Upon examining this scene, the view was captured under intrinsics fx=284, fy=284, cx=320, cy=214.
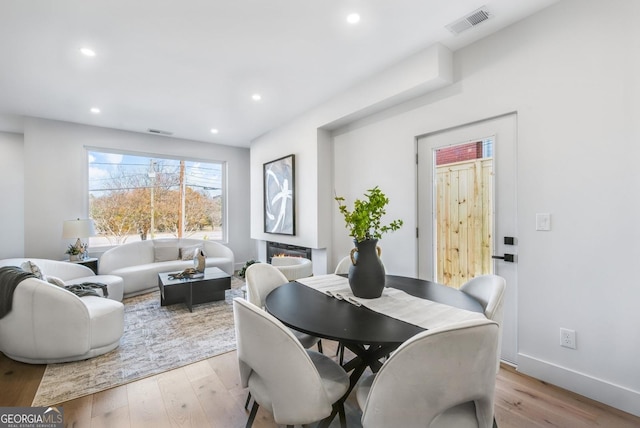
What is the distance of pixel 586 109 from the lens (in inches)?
75.4

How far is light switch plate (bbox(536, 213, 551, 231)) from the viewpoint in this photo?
2084 millimetres

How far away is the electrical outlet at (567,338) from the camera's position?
197cm

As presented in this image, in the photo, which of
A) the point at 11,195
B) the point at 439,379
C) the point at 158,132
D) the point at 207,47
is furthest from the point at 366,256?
the point at 11,195

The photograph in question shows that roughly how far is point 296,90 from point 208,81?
1.00 metres

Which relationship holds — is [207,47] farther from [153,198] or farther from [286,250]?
[153,198]

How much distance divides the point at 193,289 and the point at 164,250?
170cm

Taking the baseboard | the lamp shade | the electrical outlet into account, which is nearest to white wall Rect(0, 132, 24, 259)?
the lamp shade

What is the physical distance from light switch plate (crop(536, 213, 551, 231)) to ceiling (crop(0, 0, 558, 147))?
4.99ft

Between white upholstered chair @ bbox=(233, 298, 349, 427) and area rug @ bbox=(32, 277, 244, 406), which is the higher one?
white upholstered chair @ bbox=(233, 298, 349, 427)

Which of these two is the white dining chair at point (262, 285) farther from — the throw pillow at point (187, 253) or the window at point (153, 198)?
the window at point (153, 198)

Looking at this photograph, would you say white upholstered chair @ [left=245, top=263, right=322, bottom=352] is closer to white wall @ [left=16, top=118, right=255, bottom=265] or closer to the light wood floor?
the light wood floor

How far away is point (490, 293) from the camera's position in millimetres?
1658

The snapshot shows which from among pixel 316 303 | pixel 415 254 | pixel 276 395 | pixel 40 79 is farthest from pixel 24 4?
pixel 415 254

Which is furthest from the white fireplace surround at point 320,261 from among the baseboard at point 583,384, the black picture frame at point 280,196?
the baseboard at point 583,384
